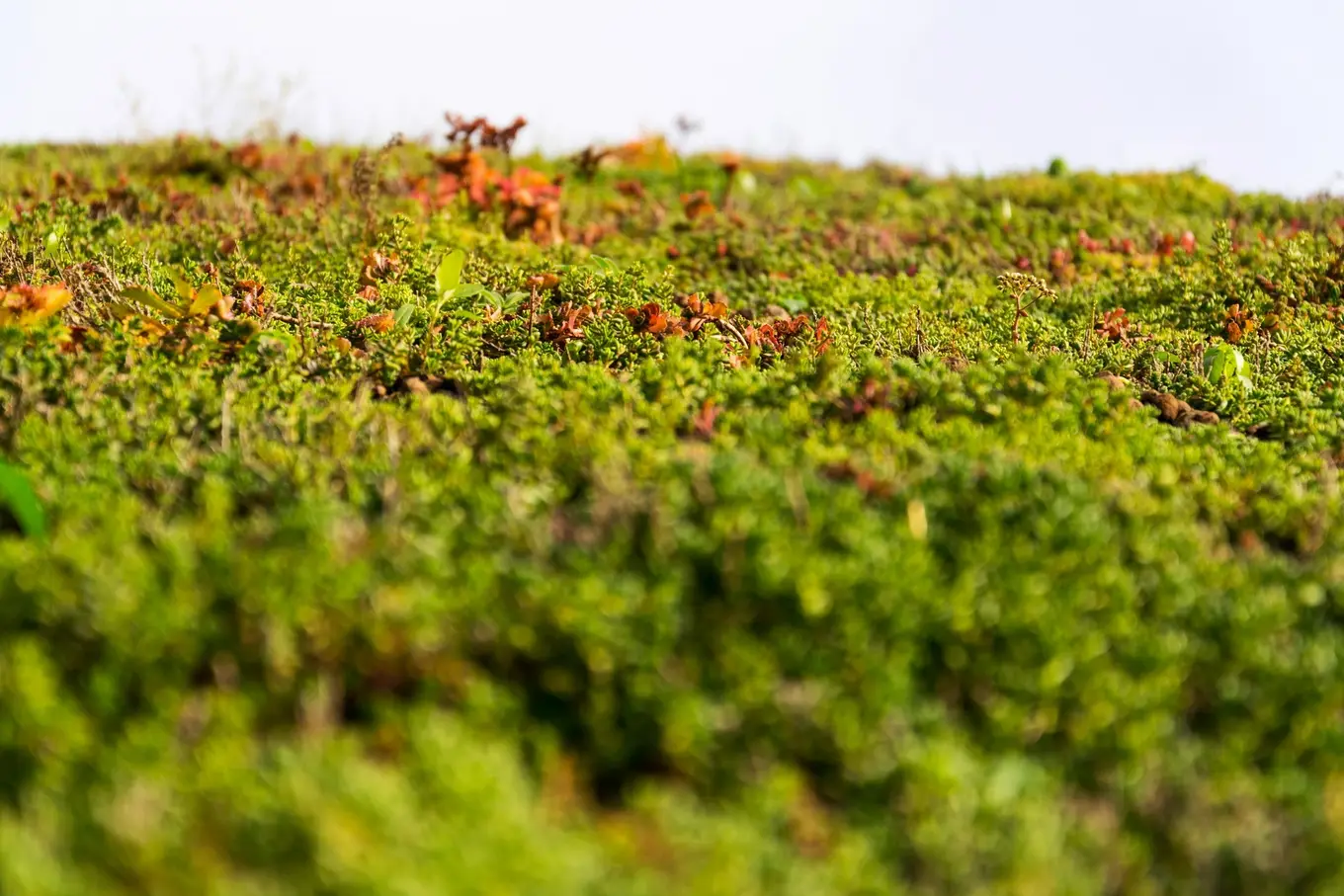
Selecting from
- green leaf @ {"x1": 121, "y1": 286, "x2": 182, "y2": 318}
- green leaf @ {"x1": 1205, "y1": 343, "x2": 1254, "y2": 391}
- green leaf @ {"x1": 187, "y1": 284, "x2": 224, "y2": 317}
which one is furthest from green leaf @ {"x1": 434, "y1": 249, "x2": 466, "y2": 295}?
green leaf @ {"x1": 1205, "y1": 343, "x2": 1254, "y2": 391}

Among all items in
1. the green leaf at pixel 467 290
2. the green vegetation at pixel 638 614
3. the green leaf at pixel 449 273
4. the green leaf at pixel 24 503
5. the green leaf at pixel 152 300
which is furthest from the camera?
the green leaf at pixel 467 290

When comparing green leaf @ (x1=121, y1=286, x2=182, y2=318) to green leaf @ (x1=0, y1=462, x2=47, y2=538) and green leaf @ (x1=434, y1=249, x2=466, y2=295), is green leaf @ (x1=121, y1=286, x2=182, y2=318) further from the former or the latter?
green leaf @ (x1=0, y1=462, x2=47, y2=538)

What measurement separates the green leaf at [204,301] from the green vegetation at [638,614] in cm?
8

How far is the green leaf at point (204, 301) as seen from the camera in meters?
4.16

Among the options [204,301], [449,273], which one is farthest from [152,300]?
[449,273]

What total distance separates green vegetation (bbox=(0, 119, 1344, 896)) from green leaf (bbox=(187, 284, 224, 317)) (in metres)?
0.08

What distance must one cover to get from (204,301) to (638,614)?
262 cm

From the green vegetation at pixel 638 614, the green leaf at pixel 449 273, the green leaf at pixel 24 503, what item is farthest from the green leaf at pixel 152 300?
the green leaf at pixel 24 503

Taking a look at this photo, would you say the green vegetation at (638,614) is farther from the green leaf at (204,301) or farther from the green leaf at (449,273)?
the green leaf at (449,273)

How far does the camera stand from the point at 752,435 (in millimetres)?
3414

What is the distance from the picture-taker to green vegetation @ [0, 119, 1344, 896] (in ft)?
6.35

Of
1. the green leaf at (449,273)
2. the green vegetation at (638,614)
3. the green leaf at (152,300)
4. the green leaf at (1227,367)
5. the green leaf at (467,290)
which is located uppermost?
the green leaf at (449,273)

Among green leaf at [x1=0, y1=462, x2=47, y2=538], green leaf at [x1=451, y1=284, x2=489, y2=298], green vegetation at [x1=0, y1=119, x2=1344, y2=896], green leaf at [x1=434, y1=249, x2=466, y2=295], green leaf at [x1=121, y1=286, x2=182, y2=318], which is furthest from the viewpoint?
green leaf at [x1=451, y1=284, x2=489, y2=298]

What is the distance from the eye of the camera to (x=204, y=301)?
4172mm
